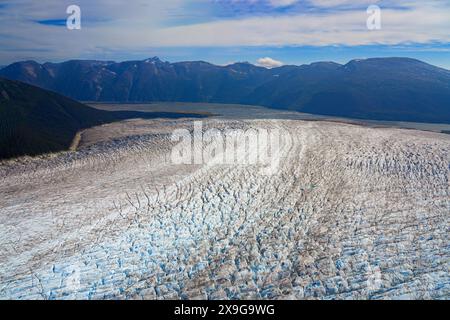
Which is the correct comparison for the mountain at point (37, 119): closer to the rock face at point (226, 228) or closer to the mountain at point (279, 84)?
the rock face at point (226, 228)

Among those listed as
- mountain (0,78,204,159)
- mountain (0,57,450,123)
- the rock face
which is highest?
mountain (0,57,450,123)

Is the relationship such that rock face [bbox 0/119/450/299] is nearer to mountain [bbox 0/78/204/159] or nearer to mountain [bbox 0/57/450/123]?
mountain [bbox 0/78/204/159]

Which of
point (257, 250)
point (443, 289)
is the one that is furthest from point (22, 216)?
point (443, 289)

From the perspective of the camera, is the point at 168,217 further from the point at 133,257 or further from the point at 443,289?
the point at 443,289

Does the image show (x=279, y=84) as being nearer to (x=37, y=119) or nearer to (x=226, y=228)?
(x=37, y=119)

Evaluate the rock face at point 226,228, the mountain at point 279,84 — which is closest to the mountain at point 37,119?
the rock face at point 226,228

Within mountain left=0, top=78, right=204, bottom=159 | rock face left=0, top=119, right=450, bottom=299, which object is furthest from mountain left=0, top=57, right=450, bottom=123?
rock face left=0, top=119, right=450, bottom=299
